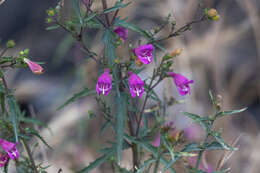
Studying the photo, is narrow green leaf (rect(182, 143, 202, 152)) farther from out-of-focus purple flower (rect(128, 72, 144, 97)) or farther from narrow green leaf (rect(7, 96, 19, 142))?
narrow green leaf (rect(7, 96, 19, 142))

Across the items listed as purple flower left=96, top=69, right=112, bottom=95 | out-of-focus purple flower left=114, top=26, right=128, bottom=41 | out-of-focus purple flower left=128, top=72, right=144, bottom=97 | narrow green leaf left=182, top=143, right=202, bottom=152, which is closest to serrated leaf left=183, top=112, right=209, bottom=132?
narrow green leaf left=182, top=143, right=202, bottom=152

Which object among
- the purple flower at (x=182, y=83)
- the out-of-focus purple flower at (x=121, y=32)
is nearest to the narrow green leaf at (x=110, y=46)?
the out-of-focus purple flower at (x=121, y=32)

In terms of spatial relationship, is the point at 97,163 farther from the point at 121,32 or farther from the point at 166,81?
the point at 166,81

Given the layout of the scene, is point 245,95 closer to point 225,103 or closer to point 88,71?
point 225,103

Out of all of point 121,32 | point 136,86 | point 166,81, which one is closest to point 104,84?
point 136,86

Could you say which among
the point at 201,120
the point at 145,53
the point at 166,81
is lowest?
the point at 166,81

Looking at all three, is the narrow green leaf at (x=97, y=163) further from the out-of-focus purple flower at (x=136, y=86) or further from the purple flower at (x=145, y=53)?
the purple flower at (x=145, y=53)
